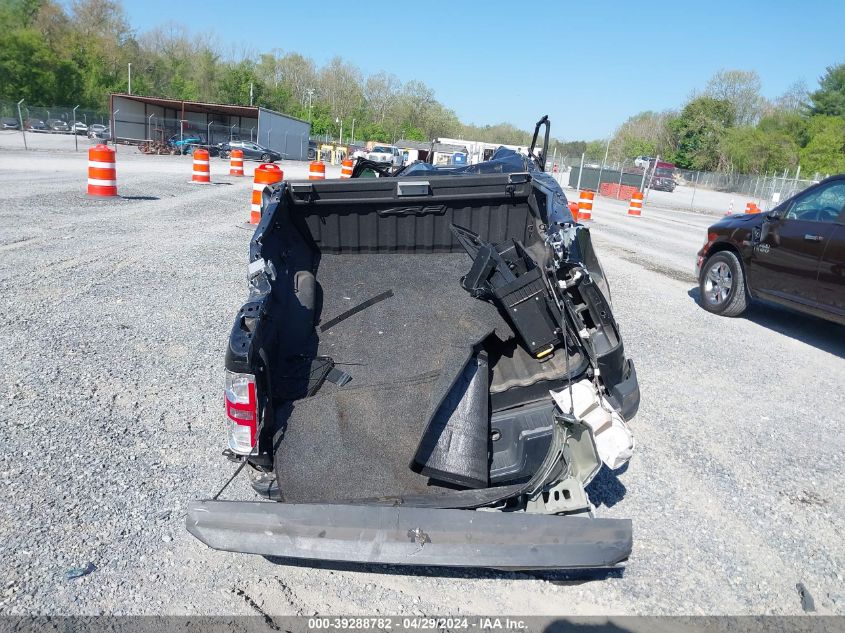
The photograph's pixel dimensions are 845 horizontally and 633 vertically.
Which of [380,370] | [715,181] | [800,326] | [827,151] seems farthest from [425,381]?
[827,151]

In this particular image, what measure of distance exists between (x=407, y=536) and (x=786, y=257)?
6.36 m

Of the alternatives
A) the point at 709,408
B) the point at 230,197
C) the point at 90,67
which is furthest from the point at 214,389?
the point at 90,67

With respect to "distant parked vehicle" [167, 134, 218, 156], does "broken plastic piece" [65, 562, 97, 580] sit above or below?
below

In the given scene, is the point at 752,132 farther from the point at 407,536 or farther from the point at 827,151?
the point at 407,536

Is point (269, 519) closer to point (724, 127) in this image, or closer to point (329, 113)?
point (724, 127)

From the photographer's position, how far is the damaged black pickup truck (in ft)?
8.61

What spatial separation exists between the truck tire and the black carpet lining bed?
4.82m

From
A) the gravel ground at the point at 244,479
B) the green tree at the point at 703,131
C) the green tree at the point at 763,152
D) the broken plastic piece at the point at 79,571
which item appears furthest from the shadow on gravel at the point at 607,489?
the green tree at the point at 703,131

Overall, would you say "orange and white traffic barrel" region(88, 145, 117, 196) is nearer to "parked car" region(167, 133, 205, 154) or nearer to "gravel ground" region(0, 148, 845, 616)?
"gravel ground" region(0, 148, 845, 616)

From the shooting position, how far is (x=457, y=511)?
268 centimetres

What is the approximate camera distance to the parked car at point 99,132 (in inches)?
1742

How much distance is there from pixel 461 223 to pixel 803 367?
4.24 m

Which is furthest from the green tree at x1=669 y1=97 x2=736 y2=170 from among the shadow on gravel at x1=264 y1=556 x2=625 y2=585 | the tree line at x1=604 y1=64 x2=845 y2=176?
the shadow on gravel at x1=264 y1=556 x2=625 y2=585

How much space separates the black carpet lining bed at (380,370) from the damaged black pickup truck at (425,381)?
0.04ft
